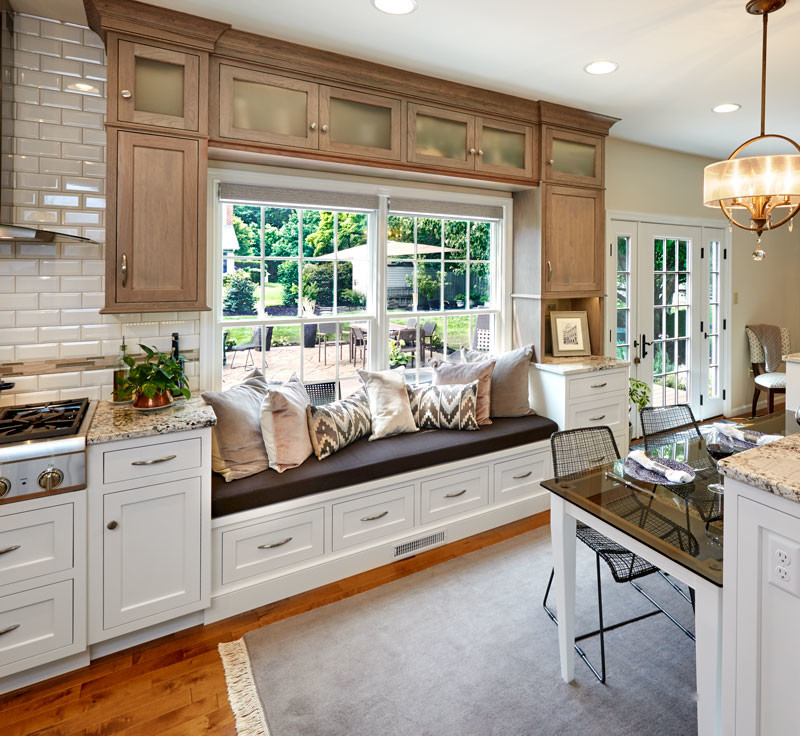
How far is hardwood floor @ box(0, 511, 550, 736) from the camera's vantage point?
70.1 inches

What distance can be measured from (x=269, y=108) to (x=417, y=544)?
2426mm

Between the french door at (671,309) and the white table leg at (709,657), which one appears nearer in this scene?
the white table leg at (709,657)

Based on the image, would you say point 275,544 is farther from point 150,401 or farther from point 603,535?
point 603,535

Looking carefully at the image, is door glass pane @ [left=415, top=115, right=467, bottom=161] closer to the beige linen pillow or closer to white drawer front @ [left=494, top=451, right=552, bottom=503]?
the beige linen pillow

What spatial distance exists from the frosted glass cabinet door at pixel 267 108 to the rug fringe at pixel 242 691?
2.33 metres

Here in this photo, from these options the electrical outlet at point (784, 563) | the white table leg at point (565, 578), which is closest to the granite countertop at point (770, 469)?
the electrical outlet at point (784, 563)

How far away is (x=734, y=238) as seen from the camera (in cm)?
539

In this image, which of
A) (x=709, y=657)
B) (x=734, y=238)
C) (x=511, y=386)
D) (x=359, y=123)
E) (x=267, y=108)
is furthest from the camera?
(x=734, y=238)

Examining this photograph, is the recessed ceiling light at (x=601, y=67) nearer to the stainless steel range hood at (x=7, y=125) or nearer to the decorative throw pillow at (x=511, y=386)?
the decorative throw pillow at (x=511, y=386)

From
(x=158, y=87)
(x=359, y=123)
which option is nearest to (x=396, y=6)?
(x=359, y=123)

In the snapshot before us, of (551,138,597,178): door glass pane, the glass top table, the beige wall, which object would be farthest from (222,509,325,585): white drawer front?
the beige wall

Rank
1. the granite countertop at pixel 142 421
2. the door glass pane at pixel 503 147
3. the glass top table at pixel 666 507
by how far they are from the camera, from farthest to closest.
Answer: the door glass pane at pixel 503 147 < the granite countertop at pixel 142 421 < the glass top table at pixel 666 507

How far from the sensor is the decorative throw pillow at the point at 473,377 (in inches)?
132

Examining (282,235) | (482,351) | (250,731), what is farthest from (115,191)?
(482,351)
